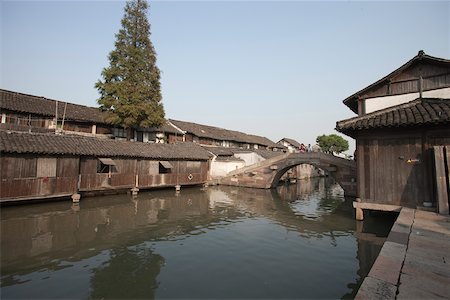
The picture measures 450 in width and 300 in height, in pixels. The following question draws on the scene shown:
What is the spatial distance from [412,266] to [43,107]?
29.3 m

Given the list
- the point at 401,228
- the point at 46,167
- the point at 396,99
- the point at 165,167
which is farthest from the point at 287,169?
the point at 46,167

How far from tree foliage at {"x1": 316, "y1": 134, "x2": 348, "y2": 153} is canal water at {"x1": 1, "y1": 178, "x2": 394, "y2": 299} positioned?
49491 millimetres

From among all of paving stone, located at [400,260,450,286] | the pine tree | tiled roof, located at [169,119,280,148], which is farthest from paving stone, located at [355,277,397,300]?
tiled roof, located at [169,119,280,148]

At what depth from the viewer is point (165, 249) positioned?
28.3 ft

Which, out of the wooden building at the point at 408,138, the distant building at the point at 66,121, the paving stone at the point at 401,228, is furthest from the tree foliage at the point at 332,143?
the paving stone at the point at 401,228

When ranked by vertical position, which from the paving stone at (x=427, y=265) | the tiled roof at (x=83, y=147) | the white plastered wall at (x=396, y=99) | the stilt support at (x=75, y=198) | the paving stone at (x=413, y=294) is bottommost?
the stilt support at (x=75, y=198)

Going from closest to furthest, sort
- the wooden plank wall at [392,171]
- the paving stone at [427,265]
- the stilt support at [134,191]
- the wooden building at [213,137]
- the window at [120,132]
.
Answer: the paving stone at [427,265], the wooden plank wall at [392,171], the stilt support at [134,191], the window at [120,132], the wooden building at [213,137]

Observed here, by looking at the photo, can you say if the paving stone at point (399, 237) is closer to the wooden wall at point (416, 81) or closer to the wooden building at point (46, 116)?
the wooden wall at point (416, 81)

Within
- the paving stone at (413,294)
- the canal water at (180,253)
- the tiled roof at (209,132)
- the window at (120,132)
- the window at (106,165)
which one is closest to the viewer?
the paving stone at (413,294)

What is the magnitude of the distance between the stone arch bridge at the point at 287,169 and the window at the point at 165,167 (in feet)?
27.1

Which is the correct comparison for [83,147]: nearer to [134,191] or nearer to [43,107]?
[134,191]

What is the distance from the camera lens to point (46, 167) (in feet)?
49.9

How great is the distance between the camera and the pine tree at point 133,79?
23.9 m

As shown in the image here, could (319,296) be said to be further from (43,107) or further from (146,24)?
(146,24)
